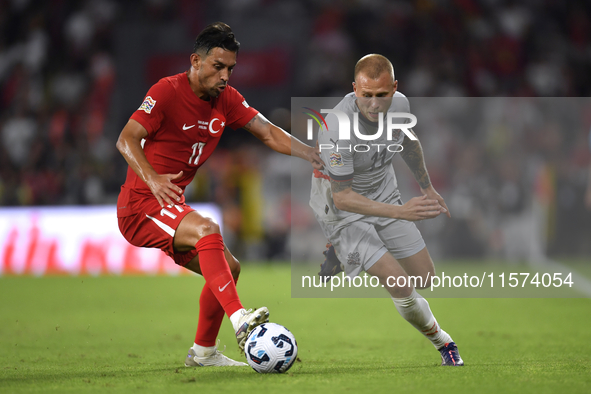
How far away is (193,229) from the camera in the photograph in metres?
4.17

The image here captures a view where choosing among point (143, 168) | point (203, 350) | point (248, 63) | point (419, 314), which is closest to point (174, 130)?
point (143, 168)

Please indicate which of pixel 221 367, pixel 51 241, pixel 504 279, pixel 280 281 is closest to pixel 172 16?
pixel 51 241

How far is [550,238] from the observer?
11.9 meters

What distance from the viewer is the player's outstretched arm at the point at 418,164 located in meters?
4.88

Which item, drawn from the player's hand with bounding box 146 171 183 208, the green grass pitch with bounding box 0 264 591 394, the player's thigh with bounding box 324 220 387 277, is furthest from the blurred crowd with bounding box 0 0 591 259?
the player's hand with bounding box 146 171 183 208

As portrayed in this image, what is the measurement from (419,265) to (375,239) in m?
0.38

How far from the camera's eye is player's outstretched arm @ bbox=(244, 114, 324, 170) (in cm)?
475

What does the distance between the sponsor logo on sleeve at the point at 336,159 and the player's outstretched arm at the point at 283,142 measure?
0.25ft

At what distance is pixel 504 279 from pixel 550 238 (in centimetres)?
608

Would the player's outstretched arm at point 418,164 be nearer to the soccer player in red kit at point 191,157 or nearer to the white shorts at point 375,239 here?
the white shorts at point 375,239

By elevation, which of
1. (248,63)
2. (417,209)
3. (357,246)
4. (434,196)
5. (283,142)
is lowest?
(357,246)

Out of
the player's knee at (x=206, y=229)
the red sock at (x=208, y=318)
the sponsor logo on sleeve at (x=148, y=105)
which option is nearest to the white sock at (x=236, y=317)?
the player's knee at (x=206, y=229)

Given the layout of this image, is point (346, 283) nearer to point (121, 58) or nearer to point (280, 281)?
point (280, 281)

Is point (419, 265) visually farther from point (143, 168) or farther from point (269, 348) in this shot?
point (143, 168)
